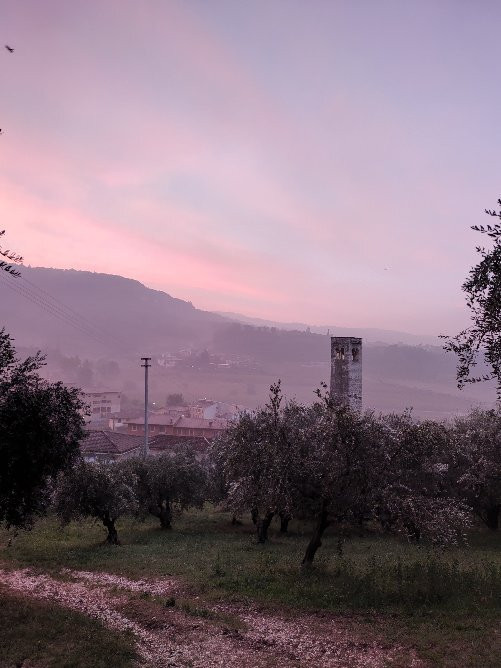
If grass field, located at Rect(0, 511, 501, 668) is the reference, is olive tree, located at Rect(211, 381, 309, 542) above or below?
above

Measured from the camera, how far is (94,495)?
29.6 m

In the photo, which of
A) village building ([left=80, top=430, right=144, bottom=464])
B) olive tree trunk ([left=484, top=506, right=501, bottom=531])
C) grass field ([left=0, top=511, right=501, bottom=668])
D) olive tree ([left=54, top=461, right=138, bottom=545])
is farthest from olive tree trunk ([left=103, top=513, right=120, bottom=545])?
village building ([left=80, top=430, right=144, bottom=464])

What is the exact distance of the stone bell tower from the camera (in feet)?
176

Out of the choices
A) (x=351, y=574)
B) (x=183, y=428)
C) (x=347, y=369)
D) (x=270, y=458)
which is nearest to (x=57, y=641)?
(x=270, y=458)

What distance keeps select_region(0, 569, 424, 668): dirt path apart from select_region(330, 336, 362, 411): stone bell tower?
118ft

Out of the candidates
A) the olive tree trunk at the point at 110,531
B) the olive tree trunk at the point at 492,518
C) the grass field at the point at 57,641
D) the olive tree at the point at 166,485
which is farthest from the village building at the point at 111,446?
the grass field at the point at 57,641

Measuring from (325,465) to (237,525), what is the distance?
77.4ft

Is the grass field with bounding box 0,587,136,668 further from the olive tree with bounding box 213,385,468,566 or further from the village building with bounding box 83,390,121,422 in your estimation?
the village building with bounding box 83,390,121,422

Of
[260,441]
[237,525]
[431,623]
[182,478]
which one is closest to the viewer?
[431,623]

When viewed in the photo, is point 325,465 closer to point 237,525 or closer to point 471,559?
point 471,559

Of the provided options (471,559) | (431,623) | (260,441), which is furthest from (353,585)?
(471,559)

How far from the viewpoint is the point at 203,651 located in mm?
14633

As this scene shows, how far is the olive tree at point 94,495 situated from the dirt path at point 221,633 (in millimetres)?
8670

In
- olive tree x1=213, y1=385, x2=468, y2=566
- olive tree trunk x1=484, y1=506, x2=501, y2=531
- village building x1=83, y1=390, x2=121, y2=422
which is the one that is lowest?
village building x1=83, y1=390, x2=121, y2=422
